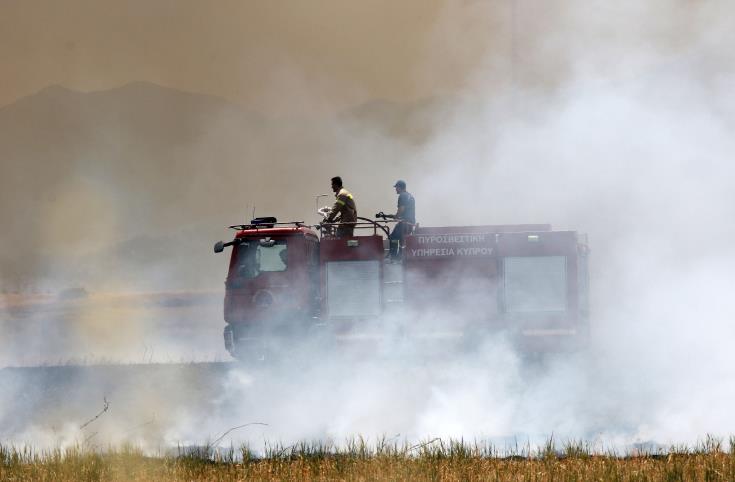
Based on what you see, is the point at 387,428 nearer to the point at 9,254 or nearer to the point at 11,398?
the point at 11,398

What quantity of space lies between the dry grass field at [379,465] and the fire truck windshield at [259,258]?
578 centimetres

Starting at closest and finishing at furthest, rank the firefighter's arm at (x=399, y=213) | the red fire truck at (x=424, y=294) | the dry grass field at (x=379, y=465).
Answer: the dry grass field at (x=379, y=465), the red fire truck at (x=424, y=294), the firefighter's arm at (x=399, y=213)

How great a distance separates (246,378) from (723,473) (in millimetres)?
10002

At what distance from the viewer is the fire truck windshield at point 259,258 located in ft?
64.1

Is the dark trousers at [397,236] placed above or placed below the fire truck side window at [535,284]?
above

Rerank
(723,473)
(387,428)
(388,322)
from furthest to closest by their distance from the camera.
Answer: (388,322) < (387,428) < (723,473)

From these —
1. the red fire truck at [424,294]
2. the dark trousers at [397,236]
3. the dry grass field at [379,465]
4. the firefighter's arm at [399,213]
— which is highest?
the firefighter's arm at [399,213]

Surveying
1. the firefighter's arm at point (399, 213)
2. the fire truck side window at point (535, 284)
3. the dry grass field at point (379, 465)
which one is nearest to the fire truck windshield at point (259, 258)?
the firefighter's arm at point (399, 213)

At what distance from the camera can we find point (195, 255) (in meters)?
121

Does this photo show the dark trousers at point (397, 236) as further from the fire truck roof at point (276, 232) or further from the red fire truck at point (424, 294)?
the fire truck roof at point (276, 232)

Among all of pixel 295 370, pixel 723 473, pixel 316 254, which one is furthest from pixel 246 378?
pixel 723 473

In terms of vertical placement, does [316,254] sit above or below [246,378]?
above

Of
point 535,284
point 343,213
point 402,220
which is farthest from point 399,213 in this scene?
point 535,284

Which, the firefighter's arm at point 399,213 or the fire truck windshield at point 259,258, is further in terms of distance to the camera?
the firefighter's arm at point 399,213
